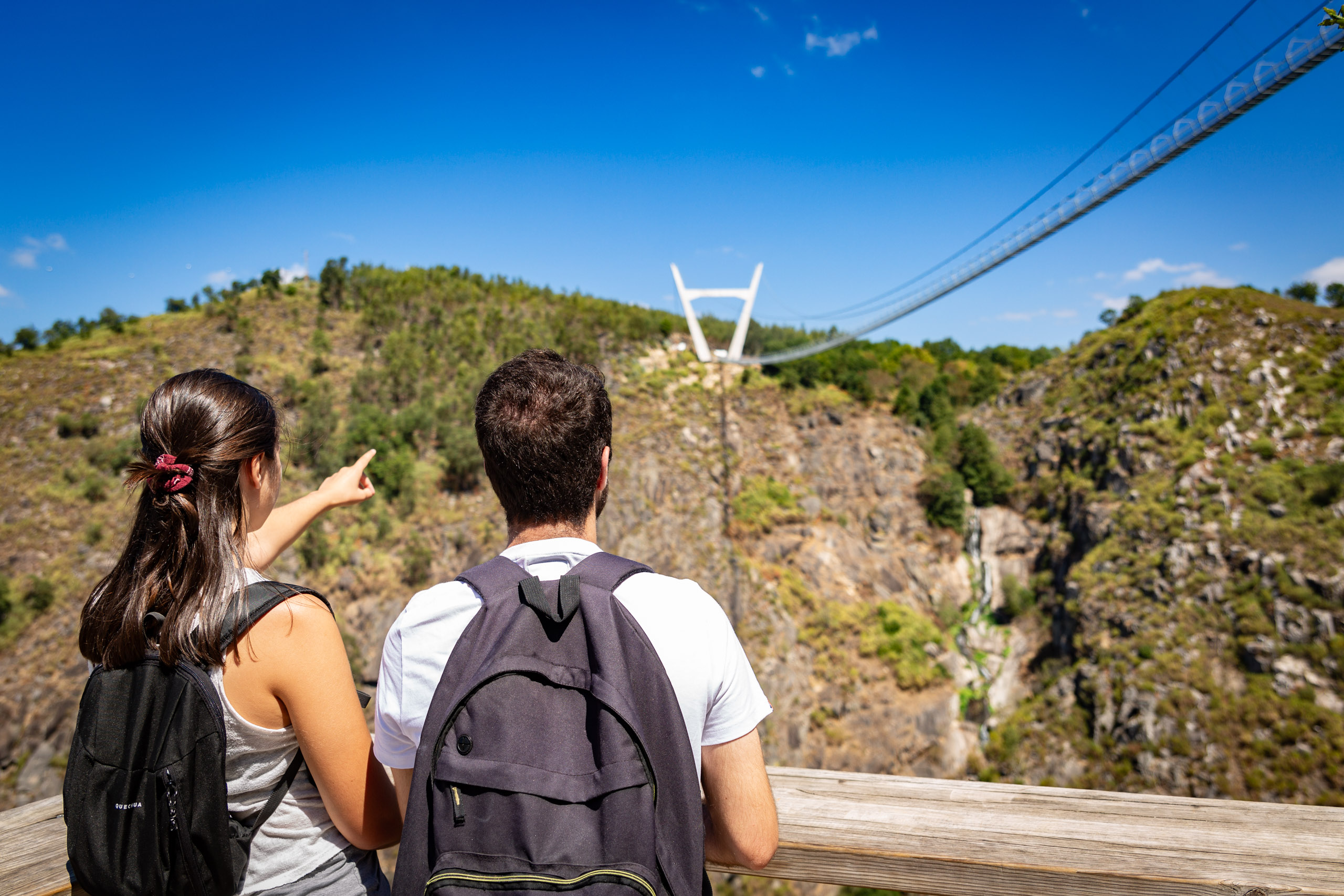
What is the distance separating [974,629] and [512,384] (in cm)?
2243

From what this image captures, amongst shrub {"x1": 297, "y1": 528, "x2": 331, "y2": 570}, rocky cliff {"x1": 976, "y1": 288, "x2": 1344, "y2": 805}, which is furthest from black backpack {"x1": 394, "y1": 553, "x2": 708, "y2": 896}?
rocky cliff {"x1": 976, "y1": 288, "x2": 1344, "y2": 805}

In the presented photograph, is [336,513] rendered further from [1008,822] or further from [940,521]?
[940,521]

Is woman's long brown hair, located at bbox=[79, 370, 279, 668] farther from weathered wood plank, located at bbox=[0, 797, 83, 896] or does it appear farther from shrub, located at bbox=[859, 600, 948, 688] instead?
shrub, located at bbox=[859, 600, 948, 688]

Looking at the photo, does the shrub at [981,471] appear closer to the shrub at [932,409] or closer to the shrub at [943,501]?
the shrub at [932,409]

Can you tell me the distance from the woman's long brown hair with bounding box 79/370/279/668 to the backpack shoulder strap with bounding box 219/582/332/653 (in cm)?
1

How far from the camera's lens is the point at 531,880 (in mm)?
644

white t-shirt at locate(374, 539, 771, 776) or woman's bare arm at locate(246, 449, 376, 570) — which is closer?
white t-shirt at locate(374, 539, 771, 776)

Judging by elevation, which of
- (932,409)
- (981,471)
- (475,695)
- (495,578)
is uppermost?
(932,409)

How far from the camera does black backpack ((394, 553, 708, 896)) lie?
662mm

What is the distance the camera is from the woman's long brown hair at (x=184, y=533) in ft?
2.75

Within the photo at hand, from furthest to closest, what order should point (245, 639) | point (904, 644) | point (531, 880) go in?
1. point (904, 644)
2. point (245, 639)
3. point (531, 880)

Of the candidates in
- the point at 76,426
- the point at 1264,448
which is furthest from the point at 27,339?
the point at 1264,448

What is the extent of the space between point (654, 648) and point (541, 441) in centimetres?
32

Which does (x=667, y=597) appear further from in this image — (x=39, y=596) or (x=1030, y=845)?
(x=39, y=596)
